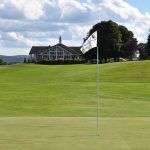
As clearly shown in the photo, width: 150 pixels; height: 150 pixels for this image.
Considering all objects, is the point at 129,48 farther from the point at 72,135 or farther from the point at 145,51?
the point at 72,135

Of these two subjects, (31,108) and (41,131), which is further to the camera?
(31,108)

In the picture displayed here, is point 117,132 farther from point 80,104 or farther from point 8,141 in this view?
point 80,104

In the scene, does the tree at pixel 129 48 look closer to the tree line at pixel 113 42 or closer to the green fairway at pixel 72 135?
the tree line at pixel 113 42

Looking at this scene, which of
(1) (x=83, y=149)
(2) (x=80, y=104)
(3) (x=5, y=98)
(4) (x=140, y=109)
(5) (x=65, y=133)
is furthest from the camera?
(3) (x=5, y=98)

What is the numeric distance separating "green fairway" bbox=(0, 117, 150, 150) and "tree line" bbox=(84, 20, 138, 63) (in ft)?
332

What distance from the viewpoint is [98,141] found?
1254 cm

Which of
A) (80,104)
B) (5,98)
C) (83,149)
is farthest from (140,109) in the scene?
(83,149)

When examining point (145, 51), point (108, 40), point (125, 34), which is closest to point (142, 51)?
point (145, 51)

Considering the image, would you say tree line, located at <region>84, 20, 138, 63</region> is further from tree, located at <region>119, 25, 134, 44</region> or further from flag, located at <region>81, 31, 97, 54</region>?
flag, located at <region>81, 31, 97, 54</region>

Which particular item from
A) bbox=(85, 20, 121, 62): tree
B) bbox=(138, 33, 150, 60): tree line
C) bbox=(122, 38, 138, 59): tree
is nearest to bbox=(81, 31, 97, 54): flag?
bbox=(85, 20, 121, 62): tree

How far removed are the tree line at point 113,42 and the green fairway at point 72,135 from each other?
10131 centimetres

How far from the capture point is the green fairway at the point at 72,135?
1177 cm

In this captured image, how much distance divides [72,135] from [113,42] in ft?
362

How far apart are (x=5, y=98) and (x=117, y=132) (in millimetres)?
19247
